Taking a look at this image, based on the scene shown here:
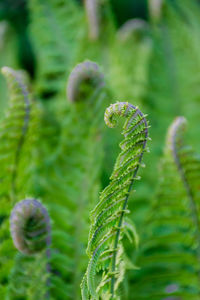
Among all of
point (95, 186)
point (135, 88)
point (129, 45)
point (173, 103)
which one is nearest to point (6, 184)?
point (95, 186)

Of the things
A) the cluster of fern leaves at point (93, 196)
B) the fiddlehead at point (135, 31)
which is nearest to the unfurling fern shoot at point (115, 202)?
the cluster of fern leaves at point (93, 196)

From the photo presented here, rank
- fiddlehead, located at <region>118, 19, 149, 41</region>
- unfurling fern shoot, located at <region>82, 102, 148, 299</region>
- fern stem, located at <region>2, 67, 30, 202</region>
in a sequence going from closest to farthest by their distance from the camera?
unfurling fern shoot, located at <region>82, 102, 148, 299</region> → fern stem, located at <region>2, 67, 30, 202</region> → fiddlehead, located at <region>118, 19, 149, 41</region>

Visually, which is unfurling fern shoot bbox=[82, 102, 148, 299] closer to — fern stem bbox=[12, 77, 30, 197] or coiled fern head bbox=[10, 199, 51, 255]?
coiled fern head bbox=[10, 199, 51, 255]

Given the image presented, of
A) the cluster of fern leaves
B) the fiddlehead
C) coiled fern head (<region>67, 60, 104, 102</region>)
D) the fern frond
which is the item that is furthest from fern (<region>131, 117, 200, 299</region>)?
the fiddlehead

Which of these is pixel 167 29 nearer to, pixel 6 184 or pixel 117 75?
pixel 117 75

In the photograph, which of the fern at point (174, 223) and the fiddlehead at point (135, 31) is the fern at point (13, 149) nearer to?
the fern at point (174, 223)

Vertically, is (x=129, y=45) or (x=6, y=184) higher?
(x=129, y=45)

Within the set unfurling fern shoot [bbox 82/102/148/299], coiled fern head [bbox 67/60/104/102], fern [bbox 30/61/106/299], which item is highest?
coiled fern head [bbox 67/60/104/102]

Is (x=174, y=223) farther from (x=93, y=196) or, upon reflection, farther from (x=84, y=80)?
(x=84, y=80)
